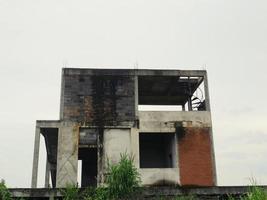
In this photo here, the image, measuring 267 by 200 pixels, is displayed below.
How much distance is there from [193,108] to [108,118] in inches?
235

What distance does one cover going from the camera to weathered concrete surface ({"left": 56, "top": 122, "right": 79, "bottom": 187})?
22484mm

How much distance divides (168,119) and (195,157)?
107 inches

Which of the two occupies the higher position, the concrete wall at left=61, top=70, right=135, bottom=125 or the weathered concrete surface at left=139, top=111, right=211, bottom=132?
the concrete wall at left=61, top=70, right=135, bottom=125

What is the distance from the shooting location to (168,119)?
24328 millimetres

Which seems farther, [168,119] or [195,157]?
[168,119]

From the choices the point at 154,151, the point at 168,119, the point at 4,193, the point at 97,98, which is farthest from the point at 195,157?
the point at 4,193

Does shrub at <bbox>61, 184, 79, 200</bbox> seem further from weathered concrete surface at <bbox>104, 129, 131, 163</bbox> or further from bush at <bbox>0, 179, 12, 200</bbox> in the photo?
weathered concrete surface at <bbox>104, 129, 131, 163</bbox>

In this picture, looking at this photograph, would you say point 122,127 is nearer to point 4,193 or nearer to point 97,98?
point 97,98

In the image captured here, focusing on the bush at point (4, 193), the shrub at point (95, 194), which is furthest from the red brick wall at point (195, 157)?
the bush at point (4, 193)

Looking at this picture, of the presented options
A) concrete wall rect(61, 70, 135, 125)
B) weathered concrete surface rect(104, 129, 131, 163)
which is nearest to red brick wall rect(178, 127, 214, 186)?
weathered concrete surface rect(104, 129, 131, 163)

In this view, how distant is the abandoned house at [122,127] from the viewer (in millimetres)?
23031

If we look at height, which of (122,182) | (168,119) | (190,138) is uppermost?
(168,119)

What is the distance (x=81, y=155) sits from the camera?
86.3 ft

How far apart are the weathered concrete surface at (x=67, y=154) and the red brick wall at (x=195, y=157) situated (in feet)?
19.7
